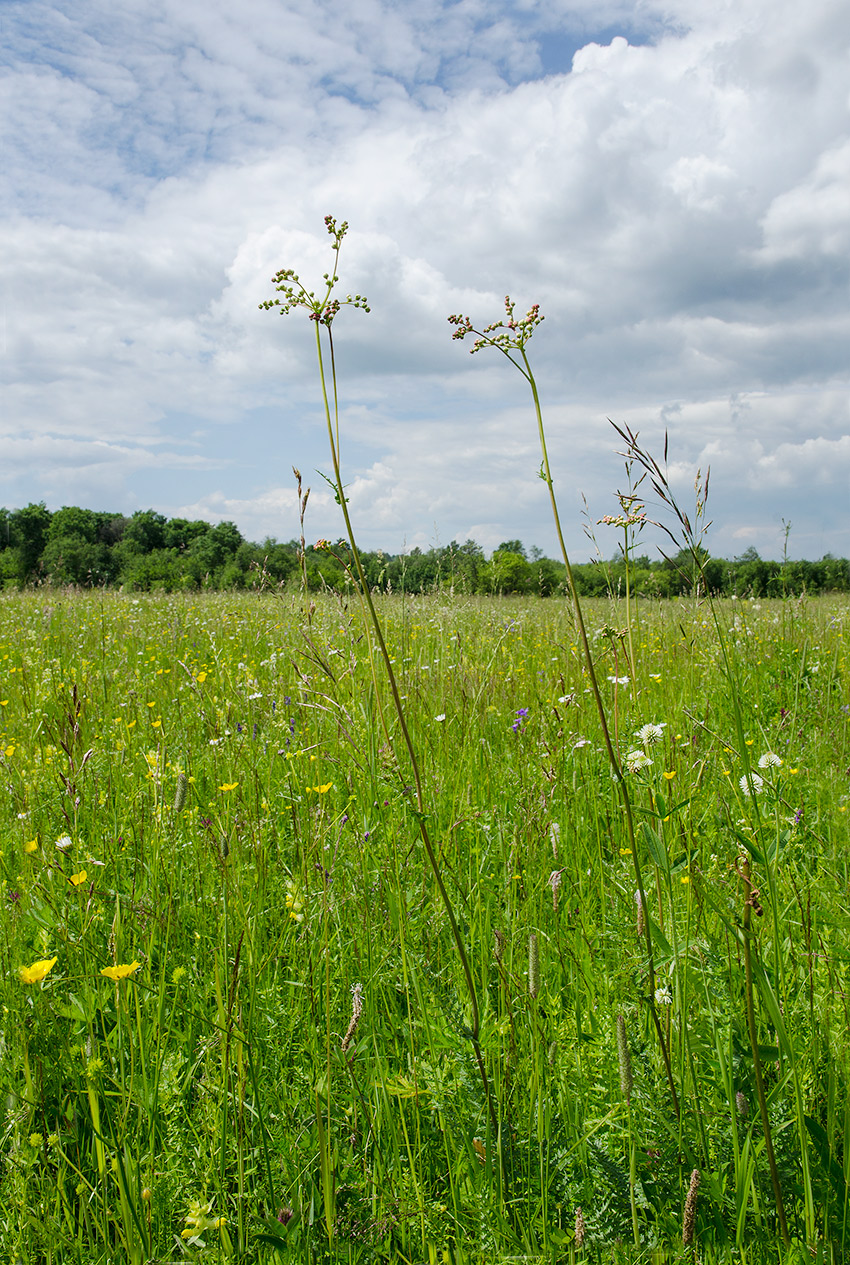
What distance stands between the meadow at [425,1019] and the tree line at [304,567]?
2.14 feet

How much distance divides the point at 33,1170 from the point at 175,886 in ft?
2.35

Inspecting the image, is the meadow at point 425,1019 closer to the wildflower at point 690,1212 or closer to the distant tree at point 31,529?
the wildflower at point 690,1212

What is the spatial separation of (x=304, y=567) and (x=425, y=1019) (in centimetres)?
106

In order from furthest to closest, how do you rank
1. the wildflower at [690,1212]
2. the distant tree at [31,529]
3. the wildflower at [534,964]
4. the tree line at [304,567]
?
the distant tree at [31,529] < the tree line at [304,567] < the wildflower at [534,964] < the wildflower at [690,1212]

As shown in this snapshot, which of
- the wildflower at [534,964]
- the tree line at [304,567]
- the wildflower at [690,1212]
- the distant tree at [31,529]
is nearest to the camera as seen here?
the wildflower at [690,1212]

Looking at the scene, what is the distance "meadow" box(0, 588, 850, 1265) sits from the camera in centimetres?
102

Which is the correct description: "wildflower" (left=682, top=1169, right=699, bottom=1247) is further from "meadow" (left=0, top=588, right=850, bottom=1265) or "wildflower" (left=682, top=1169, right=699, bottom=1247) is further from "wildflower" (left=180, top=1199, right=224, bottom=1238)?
"wildflower" (left=180, top=1199, right=224, bottom=1238)

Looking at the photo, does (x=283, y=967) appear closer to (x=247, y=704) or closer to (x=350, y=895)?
(x=350, y=895)

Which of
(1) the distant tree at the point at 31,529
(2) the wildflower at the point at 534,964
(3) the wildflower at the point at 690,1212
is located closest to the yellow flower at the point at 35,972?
(2) the wildflower at the point at 534,964

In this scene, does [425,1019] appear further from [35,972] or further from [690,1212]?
[35,972]

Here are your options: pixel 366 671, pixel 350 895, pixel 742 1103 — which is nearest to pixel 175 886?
pixel 350 895

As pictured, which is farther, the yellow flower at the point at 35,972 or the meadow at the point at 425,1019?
the yellow flower at the point at 35,972

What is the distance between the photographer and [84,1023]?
141 cm

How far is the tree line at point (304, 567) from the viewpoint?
9.78ft
